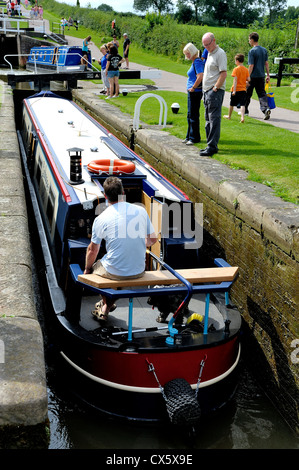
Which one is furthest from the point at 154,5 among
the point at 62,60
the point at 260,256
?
the point at 260,256

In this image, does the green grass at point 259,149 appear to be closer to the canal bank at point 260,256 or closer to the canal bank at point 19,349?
the canal bank at point 260,256

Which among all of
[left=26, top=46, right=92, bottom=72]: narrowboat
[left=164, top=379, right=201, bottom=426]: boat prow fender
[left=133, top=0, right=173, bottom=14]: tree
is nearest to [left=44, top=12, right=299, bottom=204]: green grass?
[left=164, top=379, right=201, bottom=426]: boat prow fender

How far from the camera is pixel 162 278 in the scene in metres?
4.85

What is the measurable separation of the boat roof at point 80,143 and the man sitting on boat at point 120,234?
114cm

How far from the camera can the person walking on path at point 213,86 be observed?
7.66 metres

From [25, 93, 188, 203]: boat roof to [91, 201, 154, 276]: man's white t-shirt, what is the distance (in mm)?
1174

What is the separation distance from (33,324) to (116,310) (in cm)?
179

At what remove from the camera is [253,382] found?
591cm

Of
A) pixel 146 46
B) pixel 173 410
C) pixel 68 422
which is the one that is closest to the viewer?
pixel 173 410

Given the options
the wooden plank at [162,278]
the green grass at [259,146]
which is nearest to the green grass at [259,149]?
the green grass at [259,146]

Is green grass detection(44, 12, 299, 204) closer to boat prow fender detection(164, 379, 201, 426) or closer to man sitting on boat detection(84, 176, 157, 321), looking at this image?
man sitting on boat detection(84, 176, 157, 321)

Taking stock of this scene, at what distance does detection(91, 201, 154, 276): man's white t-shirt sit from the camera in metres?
4.75
